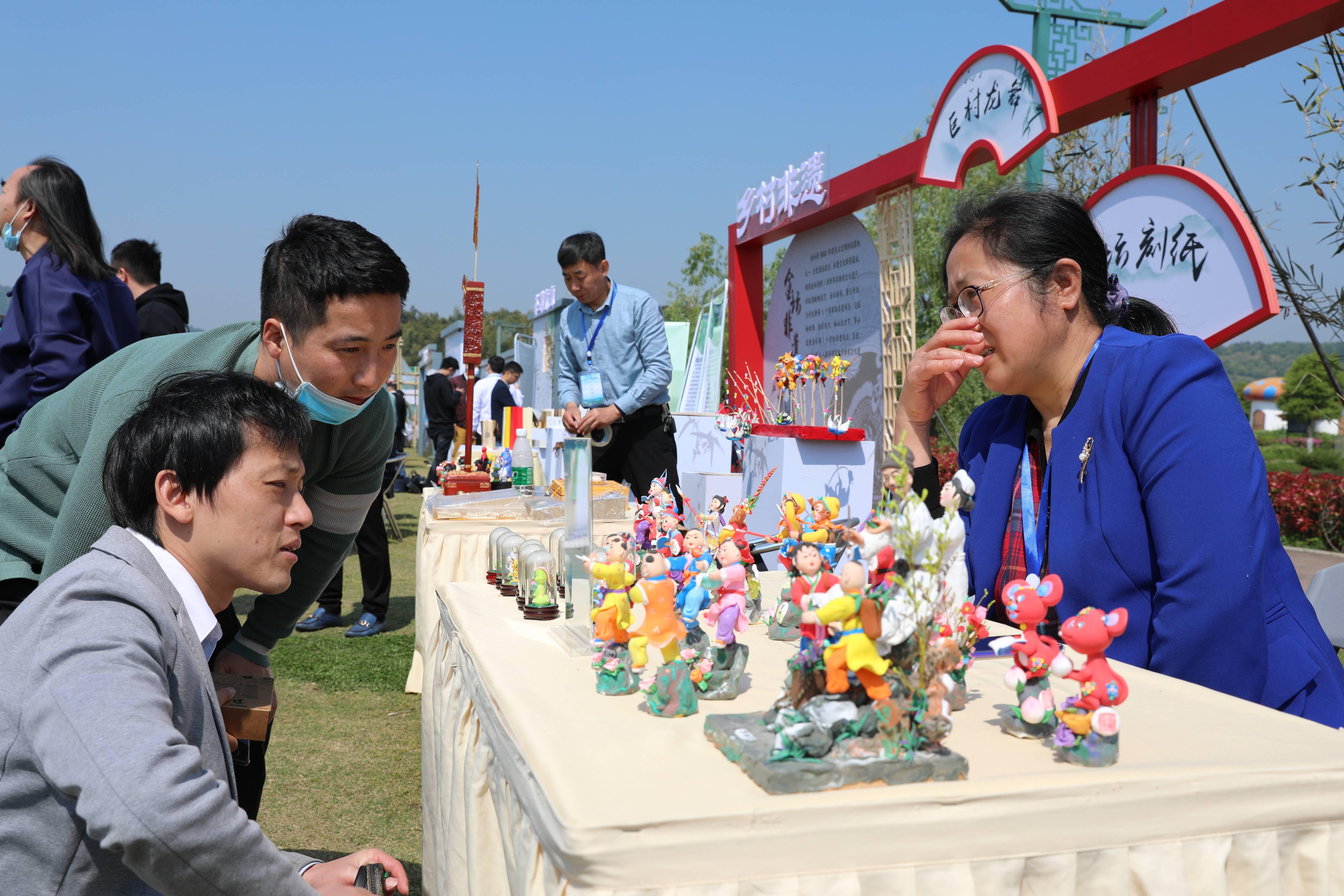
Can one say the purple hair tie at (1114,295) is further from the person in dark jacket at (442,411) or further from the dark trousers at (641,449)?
the person in dark jacket at (442,411)

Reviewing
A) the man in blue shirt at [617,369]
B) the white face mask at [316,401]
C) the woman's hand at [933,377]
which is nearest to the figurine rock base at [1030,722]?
the woman's hand at [933,377]

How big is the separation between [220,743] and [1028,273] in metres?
1.78

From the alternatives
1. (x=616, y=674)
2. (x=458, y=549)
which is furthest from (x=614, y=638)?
(x=458, y=549)

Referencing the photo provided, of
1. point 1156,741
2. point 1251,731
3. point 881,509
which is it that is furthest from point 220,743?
point 1251,731

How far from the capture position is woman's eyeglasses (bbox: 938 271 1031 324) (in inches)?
75.7

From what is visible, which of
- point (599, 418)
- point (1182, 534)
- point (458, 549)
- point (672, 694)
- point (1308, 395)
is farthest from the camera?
point (1308, 395)

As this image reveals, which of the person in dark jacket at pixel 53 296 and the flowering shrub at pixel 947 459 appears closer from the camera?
the person in dark jacket at pixel 53 296

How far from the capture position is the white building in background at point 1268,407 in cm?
3141

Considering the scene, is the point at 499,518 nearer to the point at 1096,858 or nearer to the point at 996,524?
the point at 996,524

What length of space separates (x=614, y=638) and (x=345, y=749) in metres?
2.93

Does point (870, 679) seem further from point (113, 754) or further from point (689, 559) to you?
point (113, 754)

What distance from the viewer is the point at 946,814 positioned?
3.24 feet

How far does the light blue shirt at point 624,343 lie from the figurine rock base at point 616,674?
3.69m

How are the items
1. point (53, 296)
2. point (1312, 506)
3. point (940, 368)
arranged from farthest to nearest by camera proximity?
point (1312, 506) → point (53, 296) → point (940, 368)
